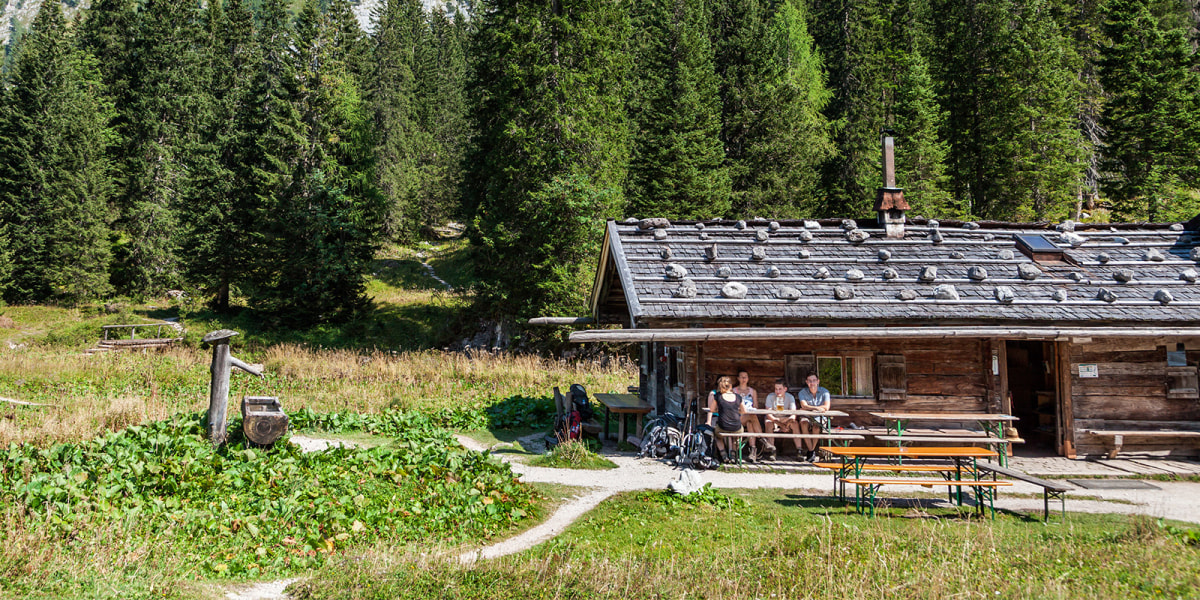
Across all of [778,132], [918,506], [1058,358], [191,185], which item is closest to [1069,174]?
[778,132]

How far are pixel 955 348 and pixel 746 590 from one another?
9993 millimetres

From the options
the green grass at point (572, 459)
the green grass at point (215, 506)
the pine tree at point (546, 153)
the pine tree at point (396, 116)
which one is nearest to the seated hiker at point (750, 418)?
the green grass at point (572, 459)

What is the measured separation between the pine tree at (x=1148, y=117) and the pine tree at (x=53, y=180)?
185 ft

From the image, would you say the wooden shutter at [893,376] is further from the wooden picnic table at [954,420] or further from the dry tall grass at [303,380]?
the dry tall grass at [303,380]

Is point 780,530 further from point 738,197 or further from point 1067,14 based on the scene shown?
point 1067,14

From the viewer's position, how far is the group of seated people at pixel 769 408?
13.0 m

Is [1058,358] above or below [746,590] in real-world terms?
above

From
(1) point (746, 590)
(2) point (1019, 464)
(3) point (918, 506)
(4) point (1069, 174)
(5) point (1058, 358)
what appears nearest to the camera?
(1) point (746, 590)

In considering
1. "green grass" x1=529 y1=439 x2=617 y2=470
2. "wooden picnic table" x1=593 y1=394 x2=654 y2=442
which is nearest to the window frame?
"wooden picnic table" x1=593 y1=394 x2=654 y2=442

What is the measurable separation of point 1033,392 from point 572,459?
40.1 feet

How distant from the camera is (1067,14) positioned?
43.6 meters

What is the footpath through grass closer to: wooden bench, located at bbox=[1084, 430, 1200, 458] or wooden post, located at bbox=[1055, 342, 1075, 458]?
wooden post, located at bbox=[1055, 342, 1075, 458]

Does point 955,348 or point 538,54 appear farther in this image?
point 538,54

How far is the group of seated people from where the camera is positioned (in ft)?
42.7
